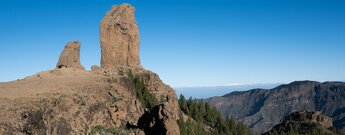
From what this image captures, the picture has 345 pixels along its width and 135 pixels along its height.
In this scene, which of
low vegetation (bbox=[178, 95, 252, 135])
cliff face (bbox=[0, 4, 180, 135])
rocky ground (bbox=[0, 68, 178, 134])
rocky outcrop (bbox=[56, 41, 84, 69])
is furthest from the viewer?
low vegetation (bbox=[178, 95, 252, 135])

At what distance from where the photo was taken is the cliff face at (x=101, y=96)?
4719 centimetres

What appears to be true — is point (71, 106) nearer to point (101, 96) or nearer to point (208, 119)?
point (101, 96)

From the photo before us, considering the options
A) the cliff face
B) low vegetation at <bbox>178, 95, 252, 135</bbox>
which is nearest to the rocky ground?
the cliff face

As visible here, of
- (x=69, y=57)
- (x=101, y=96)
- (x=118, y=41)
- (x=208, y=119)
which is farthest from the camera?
(x=208, y=119)

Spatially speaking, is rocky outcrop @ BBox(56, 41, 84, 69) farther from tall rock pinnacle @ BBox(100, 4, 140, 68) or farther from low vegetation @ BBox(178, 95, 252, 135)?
low vegetation @ BBox(178, 95, 252, 135)

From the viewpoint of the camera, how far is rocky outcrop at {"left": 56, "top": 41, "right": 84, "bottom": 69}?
102m

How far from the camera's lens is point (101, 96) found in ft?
234

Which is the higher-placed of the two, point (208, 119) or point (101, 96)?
point (101, 96)

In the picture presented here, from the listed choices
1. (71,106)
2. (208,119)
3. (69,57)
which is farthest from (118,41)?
(71,106)

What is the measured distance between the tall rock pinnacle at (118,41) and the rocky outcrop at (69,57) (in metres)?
8.31

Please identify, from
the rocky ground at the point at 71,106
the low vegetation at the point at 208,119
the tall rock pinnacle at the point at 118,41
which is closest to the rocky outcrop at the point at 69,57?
the rocky ground at the point at 71,106

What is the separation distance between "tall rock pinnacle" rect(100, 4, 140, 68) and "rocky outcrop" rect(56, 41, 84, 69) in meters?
8.31

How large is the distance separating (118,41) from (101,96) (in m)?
40.0

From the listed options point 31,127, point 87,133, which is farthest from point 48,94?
point 31,127
